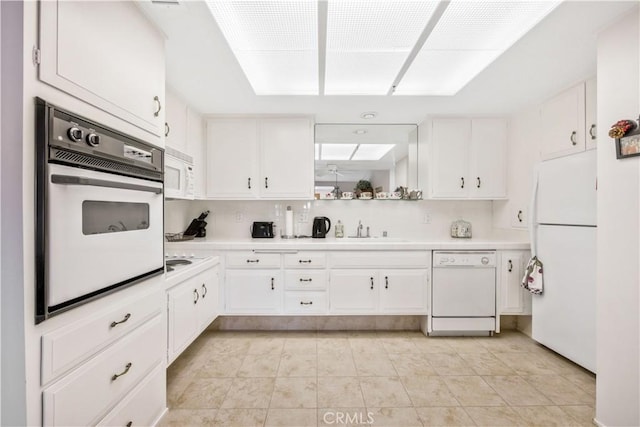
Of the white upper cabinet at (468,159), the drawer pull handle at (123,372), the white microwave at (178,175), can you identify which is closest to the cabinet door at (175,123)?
the white microwave at (178,175)

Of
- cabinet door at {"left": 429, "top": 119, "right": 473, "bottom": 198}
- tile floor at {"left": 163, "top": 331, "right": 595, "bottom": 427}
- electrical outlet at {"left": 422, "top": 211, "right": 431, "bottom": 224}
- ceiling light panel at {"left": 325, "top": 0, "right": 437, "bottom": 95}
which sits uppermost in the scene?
ceiling light panel at {"left": 325, "top": 0, "right": 437, "bottom": 95}

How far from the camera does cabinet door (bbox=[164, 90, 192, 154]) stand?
2.32 meters

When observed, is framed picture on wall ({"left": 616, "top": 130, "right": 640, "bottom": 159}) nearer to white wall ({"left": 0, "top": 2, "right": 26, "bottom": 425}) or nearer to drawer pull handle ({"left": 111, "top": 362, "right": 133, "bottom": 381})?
Result: white wall ({"left": 0, "top": 2, "right": 26, "bottom": 425})

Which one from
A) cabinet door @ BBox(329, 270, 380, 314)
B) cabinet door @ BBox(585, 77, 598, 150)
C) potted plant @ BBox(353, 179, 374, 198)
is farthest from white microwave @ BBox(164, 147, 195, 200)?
cabinet door @ BBox(585, 77, 598, 150)

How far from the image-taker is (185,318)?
6.68 ft

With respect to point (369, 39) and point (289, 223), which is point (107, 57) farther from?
point (289, 223)

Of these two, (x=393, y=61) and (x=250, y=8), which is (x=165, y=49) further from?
(x=393, y=61)

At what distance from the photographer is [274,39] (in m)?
1.82

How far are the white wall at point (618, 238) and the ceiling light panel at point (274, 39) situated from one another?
1.57m

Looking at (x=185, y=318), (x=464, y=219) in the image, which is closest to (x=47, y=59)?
(x=185, y=318)

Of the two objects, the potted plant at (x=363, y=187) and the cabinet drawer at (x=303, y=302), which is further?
the potted plant at (x=363, y=187)

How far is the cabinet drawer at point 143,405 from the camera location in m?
1.25

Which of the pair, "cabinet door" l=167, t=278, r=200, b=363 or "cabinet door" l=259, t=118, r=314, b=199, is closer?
"cabinet door" l=167, t=278, r=200, b=363

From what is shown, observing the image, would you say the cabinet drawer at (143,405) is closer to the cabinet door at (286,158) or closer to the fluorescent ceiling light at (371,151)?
the cabinet door at (286,158)
